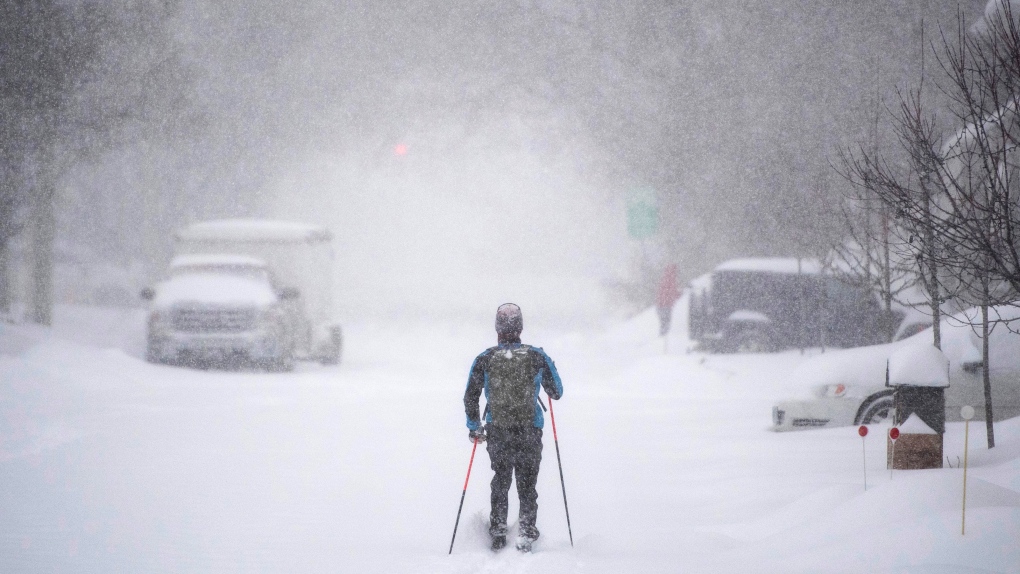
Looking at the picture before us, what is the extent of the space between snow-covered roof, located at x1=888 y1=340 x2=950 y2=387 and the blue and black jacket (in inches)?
118

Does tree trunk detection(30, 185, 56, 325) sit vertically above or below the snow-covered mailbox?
above

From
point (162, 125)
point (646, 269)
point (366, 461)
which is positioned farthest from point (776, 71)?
point (366, 461)

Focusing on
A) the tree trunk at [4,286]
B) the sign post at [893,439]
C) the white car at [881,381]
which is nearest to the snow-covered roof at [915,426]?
the sign post at [893,439]

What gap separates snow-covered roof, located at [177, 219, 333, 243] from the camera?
20.8 metres

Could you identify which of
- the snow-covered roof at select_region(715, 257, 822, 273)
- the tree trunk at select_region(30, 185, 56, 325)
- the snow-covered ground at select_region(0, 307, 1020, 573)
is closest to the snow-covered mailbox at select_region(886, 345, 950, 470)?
the snow-covered ground at select_region(0, 307, 1020, 573)

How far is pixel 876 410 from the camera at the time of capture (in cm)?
967

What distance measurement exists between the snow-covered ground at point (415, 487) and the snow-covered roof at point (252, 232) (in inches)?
214

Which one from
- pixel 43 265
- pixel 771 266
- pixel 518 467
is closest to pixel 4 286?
pixel 43 265

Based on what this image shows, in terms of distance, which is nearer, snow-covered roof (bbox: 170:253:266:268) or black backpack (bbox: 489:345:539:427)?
black backpack (bbox: 489:345:539:427)

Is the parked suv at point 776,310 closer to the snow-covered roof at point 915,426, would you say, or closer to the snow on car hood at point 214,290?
the snow on car hood at point 214,290

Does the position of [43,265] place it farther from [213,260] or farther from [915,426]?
[915,426]

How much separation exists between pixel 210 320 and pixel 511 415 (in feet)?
47.4

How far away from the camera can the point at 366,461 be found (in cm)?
905

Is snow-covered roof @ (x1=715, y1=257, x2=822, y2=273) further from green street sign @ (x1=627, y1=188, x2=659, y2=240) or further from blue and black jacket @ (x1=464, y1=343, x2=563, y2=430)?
blue and black jacket @ (x1=464, y1=343, x2=563, y2=430)
